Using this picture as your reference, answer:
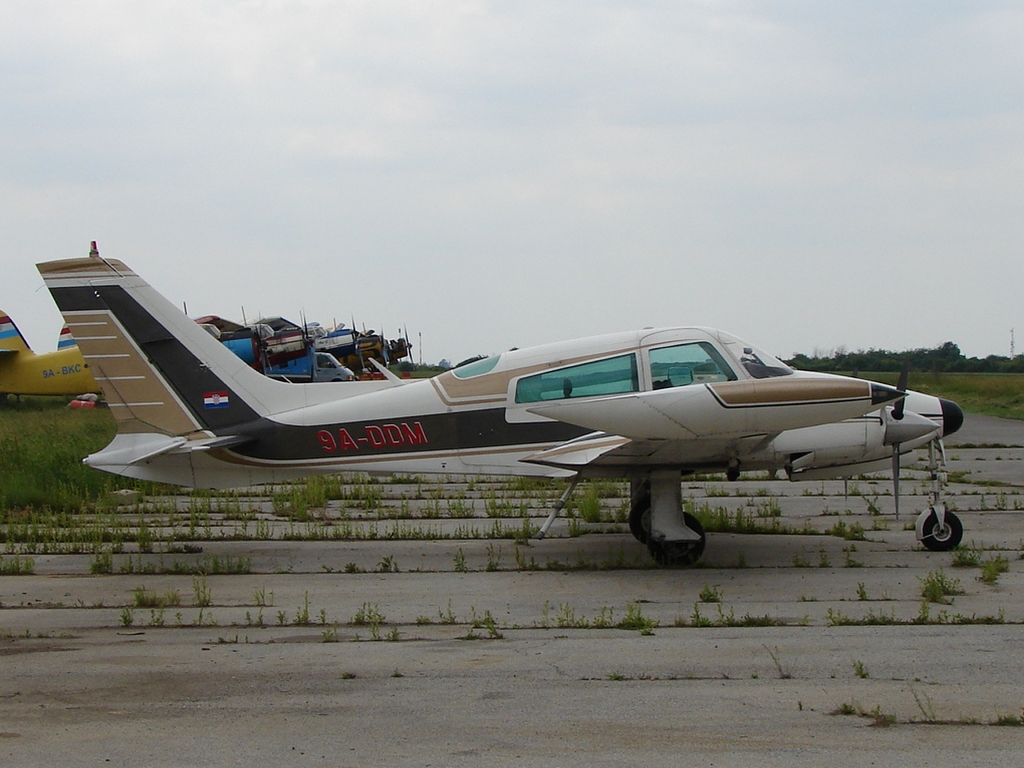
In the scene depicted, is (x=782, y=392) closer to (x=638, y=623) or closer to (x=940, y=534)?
(x=638, y=623)

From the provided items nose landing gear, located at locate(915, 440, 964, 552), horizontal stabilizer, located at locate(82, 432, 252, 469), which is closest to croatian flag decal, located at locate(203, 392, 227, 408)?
horizontal stabilizer, located at locate(82, 432, 252, 469)

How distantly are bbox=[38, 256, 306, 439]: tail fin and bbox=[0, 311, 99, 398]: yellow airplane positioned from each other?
2766 cm

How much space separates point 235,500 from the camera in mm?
15203

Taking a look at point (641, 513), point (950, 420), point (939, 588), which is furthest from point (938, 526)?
point (641, 513)

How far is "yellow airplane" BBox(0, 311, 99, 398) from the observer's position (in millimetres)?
36562

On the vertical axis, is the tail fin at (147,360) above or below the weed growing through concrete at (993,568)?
above

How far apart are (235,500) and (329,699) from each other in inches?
389

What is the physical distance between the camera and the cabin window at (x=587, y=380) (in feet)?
32.9

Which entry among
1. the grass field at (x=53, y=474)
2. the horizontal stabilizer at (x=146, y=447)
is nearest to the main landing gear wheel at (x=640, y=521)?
the horizontal stabilizer at (x=146, y=447)

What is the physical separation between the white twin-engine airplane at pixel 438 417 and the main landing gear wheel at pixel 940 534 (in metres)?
0.01

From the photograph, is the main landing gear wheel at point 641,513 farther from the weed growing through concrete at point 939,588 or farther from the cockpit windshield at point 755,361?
the weed growing through concrete at point 939,588

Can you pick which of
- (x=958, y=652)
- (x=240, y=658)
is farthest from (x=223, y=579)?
(x=958, y=652)

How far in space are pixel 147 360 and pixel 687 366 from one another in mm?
5534

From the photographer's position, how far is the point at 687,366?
32.9 ft
